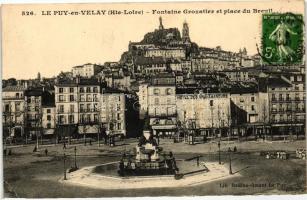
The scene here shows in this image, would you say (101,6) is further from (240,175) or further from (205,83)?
(240,175)

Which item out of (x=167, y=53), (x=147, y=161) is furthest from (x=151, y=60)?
(x=147, y=161)

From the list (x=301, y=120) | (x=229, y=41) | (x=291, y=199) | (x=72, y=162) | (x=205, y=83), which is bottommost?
(x=291, y=199)

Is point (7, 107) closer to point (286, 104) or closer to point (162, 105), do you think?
point (162, 105)

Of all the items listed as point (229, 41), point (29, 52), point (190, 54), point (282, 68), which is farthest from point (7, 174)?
point (282, 68)

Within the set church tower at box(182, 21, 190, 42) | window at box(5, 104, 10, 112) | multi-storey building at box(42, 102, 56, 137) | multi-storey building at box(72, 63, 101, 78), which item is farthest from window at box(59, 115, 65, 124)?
church tower at box(182, 21, 190, 42)

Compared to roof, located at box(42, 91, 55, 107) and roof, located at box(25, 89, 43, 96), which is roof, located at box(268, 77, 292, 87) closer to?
roof, located at box(42, 91, 55, 107)

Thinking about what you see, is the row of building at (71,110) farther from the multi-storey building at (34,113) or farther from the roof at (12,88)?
the roof at (12,88)
